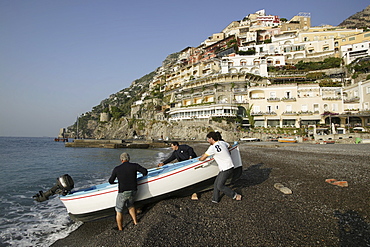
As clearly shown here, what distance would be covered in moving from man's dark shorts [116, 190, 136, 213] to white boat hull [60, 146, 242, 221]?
545 millimetres

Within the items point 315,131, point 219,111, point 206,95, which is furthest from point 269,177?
point 206,95

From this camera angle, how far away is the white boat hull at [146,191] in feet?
19.2

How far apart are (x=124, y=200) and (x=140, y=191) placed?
710mm

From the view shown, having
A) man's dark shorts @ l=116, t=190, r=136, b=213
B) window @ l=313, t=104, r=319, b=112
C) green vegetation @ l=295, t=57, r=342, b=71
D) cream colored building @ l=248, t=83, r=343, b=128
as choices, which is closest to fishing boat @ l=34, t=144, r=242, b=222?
man's dark shorts @ l=116, t=190, r=136, b=213

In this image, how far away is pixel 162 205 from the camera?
589cm

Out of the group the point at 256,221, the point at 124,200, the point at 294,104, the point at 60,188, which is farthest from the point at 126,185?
the point at 294,104

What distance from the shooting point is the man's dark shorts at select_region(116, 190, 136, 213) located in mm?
5133

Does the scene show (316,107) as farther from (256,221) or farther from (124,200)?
(124,200)

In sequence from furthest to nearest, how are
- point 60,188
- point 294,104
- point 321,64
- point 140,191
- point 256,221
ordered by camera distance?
point 321,64, point 294,104, point 60,188, point 140,191, point 256,221

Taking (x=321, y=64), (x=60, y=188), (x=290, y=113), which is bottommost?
(x=60, y=188)

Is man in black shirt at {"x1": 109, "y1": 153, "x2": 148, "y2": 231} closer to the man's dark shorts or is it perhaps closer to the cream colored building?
the man's dark shorts

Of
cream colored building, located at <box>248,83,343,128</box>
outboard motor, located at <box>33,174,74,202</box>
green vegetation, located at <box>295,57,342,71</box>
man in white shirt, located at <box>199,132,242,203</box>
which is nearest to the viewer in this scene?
man in white shirt, located at <box>199,132,242,203</box>

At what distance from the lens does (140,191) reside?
5844mm

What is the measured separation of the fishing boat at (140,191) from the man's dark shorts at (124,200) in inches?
21.7
